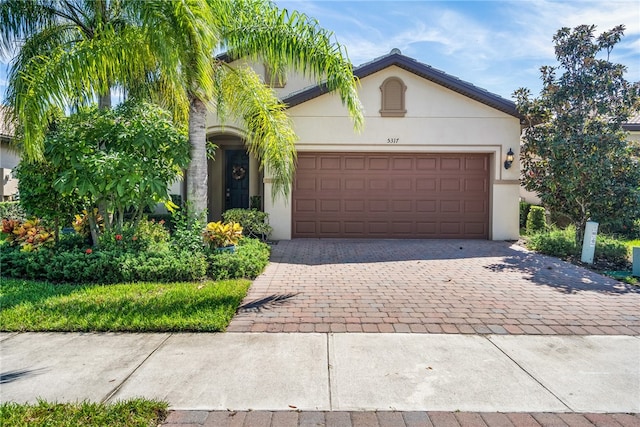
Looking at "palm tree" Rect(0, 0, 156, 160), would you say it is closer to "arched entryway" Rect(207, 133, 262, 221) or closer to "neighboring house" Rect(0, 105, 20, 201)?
"arched entryway" Rect(207, 133, 262, 221)

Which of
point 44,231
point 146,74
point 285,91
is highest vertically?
point 285,91

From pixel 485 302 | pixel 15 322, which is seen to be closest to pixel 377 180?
pixel 485 302

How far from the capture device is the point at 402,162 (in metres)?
11.9

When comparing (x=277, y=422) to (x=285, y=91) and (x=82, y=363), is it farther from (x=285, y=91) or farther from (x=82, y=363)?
(x=285, y=91)

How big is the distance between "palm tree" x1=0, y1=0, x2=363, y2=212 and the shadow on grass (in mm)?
2815

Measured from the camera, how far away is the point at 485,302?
5.75 m

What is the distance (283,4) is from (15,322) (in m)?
6.48

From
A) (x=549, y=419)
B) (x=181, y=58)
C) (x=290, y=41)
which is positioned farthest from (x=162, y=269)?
(x=549, y=419)

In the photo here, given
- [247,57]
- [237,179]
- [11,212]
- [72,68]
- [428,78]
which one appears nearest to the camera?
[72,68]

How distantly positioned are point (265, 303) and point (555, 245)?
25.6ft

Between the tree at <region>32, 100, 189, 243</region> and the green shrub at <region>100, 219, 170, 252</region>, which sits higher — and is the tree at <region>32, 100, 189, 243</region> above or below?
above

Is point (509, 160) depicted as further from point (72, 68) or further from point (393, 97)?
point (72, 68)

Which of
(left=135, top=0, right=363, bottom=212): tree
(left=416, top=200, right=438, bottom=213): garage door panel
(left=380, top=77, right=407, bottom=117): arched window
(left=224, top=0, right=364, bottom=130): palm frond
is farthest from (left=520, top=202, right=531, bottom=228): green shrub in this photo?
(left=224, top=0, right=364, bottom=130): palm frond

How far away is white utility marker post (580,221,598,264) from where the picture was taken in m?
8.58
